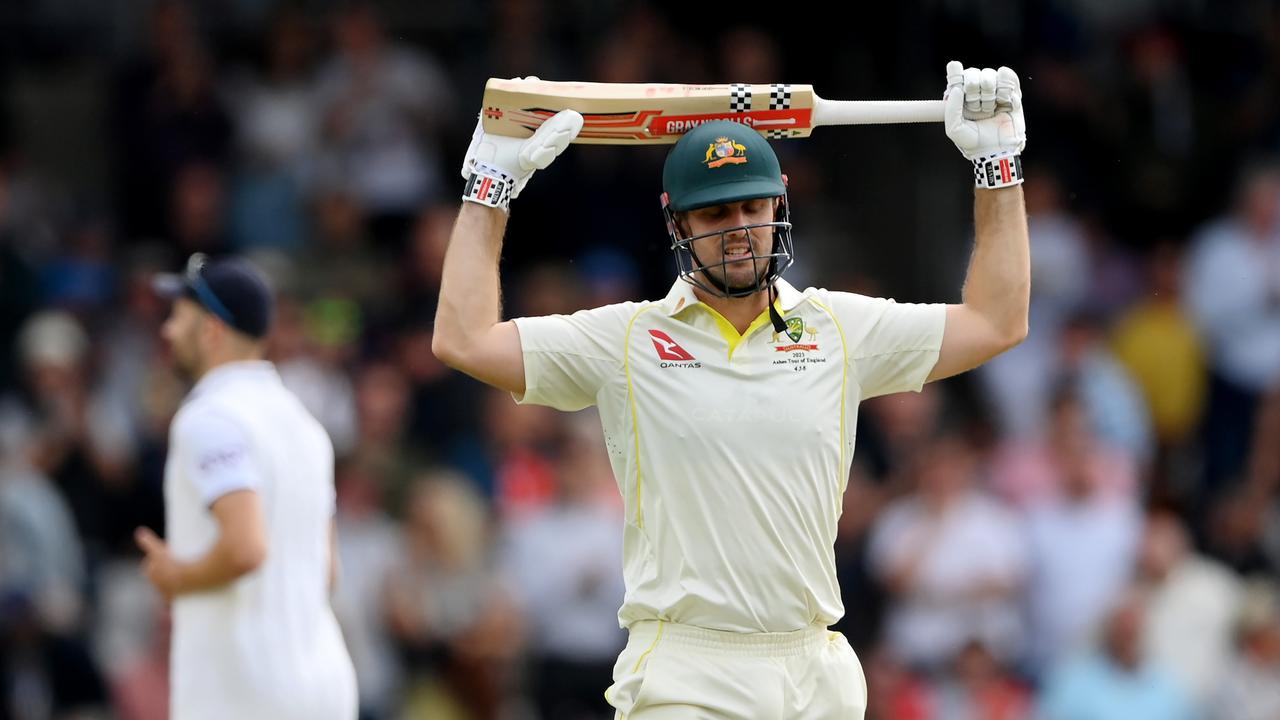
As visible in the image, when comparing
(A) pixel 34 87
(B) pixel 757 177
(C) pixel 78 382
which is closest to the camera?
(B) pixel 757 177

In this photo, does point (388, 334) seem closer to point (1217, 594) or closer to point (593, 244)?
point (593, 244)

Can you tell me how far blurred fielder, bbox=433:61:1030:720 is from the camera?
4758 millimetres

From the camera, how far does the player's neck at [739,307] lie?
497 cm

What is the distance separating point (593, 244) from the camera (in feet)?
34.9

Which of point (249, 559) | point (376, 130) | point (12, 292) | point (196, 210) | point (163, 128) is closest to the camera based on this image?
→ point (249, 559)

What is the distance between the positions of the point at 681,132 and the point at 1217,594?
17.4 ft

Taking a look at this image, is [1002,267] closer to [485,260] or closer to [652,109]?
[652,109]

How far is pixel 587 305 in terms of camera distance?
10.5 metres

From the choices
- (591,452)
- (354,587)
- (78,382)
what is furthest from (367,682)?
(78,382)

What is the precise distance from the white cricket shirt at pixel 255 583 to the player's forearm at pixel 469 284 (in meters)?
1.23

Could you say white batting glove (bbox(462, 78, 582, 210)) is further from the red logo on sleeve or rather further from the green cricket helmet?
the red logo on sleeve

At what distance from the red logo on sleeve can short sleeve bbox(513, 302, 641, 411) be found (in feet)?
0.27

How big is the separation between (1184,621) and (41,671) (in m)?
5.31

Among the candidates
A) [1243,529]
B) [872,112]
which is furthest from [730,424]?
[1243,529]
